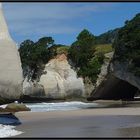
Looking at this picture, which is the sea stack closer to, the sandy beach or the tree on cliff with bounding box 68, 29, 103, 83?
the sandy beach

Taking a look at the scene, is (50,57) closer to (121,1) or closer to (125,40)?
(125,40)

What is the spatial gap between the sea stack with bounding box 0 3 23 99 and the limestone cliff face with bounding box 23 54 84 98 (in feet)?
74.1

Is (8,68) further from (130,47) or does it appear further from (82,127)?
(130,47)

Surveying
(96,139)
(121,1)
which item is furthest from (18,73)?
(121,1)

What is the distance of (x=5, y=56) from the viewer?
30531mm

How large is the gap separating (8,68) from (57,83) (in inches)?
975

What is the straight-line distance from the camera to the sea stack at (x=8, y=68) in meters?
29.6

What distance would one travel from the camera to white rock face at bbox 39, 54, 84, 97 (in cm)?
5444

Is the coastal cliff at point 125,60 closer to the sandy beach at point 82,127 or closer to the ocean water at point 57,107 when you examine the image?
the ocean water at point 57,107

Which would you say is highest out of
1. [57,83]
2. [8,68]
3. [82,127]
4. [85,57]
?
[85,57]

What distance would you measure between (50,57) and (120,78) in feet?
36.2

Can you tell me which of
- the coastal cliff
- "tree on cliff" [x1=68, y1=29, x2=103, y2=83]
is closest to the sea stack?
the coastal cliff

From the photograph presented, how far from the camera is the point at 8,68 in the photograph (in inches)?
1193

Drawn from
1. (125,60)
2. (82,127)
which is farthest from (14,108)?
(125,60)
